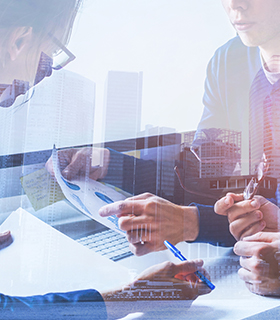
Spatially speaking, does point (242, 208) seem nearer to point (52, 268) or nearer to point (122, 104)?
point (122, 104)

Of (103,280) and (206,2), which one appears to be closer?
(103,280)

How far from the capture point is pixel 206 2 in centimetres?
126

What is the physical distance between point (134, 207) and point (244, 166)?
0.46 m

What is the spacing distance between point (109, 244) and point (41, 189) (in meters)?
0.34

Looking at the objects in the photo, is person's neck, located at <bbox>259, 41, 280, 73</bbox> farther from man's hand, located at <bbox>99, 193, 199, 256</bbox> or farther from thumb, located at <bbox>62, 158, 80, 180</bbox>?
thumb, located at <bbox>62, 158, 80, 180</bbox>

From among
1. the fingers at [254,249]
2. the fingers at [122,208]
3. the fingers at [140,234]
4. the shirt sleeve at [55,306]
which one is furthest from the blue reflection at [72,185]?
the fingers at [254,249]

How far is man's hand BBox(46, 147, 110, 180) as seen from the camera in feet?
3.93

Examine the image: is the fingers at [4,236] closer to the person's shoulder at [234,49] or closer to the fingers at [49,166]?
the fingers at [49,166]

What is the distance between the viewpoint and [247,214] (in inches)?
47.0

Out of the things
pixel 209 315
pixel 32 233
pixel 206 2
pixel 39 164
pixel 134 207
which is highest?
pixel 206 2

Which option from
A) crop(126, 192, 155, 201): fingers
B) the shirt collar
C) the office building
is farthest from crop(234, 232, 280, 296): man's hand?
the shirt collar

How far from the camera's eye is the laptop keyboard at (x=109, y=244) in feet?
3.75

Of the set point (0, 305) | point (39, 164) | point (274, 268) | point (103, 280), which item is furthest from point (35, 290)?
point (274, 268)

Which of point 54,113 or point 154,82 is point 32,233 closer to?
point 54,113
